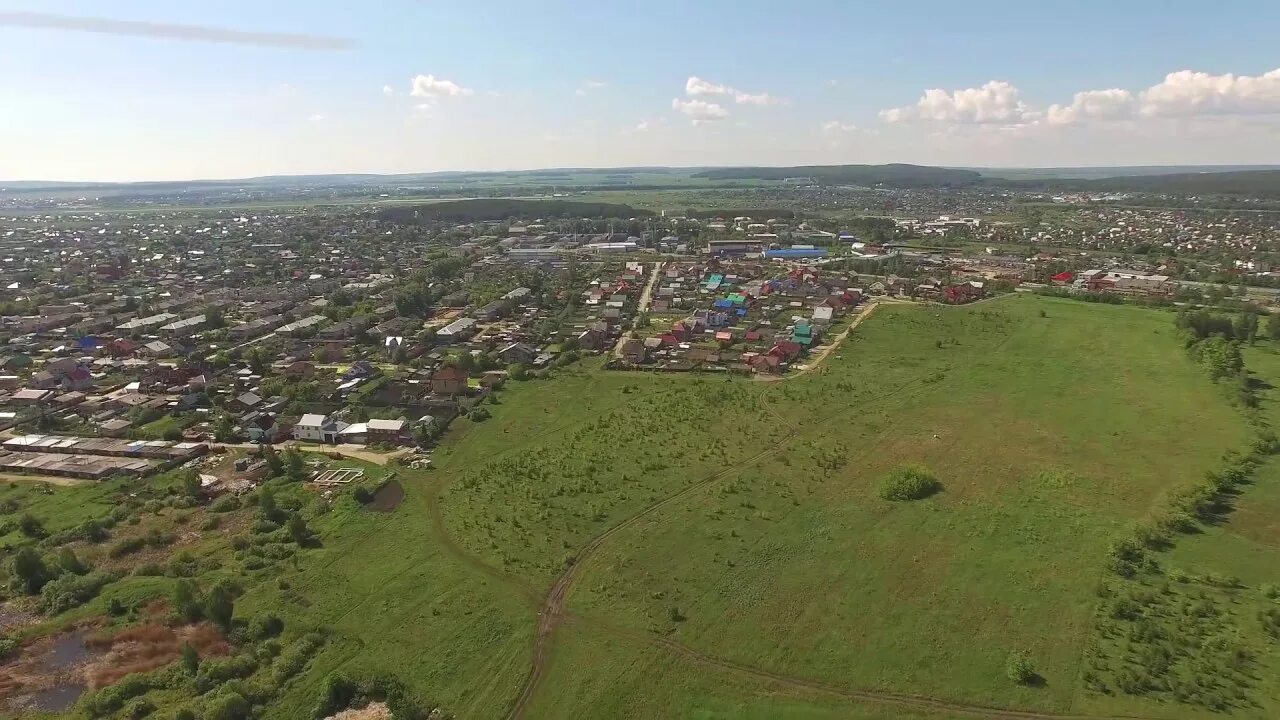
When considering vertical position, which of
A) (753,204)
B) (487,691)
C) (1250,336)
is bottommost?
(487,691)

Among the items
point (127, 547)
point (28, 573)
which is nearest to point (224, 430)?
point (127, 547)

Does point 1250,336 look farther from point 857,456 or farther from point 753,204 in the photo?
point 753,204

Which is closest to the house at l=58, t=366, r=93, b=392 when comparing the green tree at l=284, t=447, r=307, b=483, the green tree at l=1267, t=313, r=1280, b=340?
the green tree at l=284, t=447, r=307, b=483

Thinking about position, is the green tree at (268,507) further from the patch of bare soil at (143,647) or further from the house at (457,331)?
the house at (457,331)

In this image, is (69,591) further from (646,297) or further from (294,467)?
(646,297)

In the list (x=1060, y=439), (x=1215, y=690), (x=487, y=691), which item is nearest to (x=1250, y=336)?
(x=1060, y=439)

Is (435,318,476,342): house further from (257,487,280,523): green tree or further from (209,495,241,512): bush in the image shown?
(257,487,280,523): green tree

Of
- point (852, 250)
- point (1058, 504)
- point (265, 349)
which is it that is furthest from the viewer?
point (852, 250)
